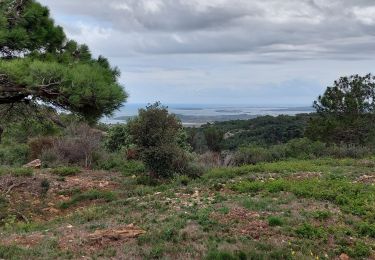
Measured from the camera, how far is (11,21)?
6699 millimetres

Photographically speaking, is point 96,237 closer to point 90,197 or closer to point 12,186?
Answer: point 90,197

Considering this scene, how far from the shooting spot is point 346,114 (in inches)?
1157

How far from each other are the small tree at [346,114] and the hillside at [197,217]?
538 inches

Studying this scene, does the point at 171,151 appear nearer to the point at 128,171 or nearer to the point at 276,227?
the point at 128,171

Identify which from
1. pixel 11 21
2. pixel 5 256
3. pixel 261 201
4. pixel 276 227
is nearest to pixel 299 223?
pixel 276 227

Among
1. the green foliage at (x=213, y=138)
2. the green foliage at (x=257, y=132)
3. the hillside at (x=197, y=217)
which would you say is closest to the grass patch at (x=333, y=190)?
the hillside at (x=197, y=217)

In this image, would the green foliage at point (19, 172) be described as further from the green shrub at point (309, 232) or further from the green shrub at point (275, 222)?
the green shrub at point (309, 232)

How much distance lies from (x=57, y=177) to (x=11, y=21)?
9444mm

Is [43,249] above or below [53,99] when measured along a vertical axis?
below

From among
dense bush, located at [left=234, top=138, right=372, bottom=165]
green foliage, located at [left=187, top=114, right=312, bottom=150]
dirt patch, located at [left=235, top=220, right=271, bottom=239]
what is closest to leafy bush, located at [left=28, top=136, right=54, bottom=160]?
dense bush, located at [left=234, top=138, right=372, bottom=165]

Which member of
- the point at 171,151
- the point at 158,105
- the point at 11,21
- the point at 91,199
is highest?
the point at 11,21

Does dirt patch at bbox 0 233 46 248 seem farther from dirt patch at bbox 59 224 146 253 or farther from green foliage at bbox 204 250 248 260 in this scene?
green foliage at bbox 204 250 248 260

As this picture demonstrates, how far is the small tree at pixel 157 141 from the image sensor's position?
15.6 metres

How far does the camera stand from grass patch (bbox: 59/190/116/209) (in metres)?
12.5
